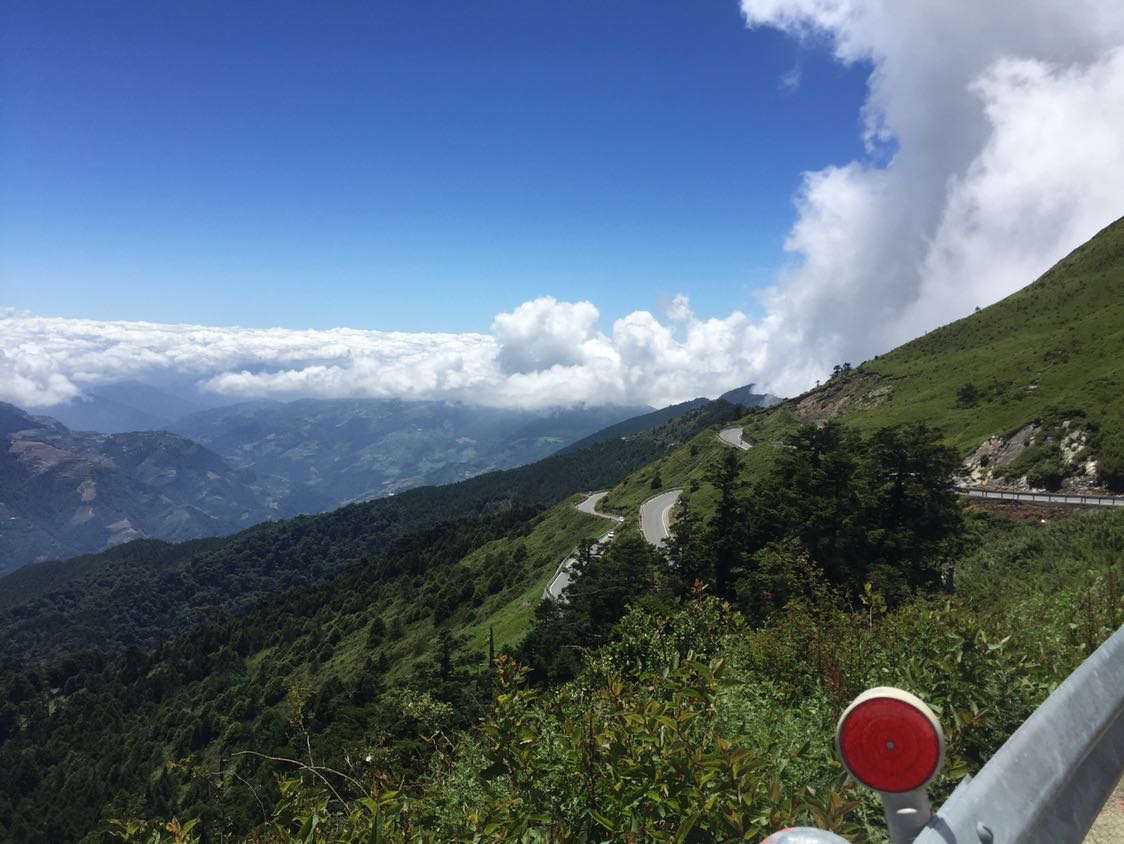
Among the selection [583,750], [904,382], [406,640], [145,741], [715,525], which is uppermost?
[904,382]

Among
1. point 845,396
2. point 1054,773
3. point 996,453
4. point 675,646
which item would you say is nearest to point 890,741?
point 1054,773

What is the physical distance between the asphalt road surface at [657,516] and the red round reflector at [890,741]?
5656cm

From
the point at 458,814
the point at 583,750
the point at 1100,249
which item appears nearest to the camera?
the point at 583,750

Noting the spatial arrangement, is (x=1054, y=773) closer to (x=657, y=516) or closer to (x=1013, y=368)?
(x=657, y=516)

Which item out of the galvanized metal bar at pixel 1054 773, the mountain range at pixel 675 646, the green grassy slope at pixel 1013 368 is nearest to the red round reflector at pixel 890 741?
the galvanized metal bar at pixel 1054 773

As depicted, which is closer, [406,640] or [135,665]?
[406,640]

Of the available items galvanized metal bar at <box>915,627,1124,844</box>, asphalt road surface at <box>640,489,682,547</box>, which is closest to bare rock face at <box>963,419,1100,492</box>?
asphalt road surface at <box>640,489,682,547</box>

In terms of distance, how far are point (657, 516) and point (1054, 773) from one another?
245 feet

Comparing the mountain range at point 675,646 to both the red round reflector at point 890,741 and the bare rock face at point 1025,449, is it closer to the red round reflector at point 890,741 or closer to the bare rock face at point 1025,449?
the bare rock face at point 1025,449

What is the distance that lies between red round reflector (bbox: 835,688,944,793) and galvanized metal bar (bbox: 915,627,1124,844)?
0.28m

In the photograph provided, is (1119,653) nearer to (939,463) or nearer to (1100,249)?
(939,463)

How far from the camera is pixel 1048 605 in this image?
9.72 m

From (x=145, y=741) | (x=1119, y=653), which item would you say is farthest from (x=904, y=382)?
(x=145, y=741)

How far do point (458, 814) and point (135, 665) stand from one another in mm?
159866
